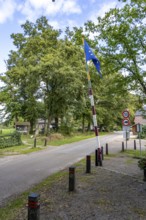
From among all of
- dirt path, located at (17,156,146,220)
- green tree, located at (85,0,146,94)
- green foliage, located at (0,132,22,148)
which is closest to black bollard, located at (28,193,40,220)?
dirt path, located at (17,156,146,220)

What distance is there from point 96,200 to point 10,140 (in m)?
15.4

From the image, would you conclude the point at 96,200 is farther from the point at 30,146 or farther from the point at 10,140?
the point at 10,140

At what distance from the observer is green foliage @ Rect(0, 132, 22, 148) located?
18672 mm

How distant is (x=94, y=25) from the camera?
481 inches

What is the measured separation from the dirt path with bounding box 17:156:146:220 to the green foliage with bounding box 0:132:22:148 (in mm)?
12174

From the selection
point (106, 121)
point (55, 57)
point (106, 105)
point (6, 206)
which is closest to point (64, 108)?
point (55, 57)

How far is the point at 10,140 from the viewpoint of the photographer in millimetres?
19656

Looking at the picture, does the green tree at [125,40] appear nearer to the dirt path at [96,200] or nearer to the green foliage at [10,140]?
the dirt path at [96,200]

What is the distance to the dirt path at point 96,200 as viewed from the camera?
15.1 ft

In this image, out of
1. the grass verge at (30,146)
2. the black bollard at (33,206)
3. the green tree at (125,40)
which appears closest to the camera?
the black bollard at (33,206)

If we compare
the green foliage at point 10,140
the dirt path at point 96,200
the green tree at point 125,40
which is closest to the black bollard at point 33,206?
the dirt path at point 96,200

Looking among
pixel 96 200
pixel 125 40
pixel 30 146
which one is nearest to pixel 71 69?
pixel 30 146

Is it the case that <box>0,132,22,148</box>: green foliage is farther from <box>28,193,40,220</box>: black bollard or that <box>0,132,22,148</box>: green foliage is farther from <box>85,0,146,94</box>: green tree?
<box>28,193,40,220</box>: black bollard

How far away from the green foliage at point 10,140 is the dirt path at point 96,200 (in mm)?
12174
